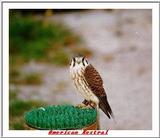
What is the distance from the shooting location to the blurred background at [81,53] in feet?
11.4

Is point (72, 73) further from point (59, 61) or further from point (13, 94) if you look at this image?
point (59, 61)

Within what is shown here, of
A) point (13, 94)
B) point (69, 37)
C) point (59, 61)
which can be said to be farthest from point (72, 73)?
point (69, 37)

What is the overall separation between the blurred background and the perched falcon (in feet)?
1.38

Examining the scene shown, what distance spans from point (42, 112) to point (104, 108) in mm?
277

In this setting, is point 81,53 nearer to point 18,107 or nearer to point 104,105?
point 18,107

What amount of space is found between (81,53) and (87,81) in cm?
143

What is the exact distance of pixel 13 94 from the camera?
11.9ft

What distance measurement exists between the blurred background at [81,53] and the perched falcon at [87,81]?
420mm

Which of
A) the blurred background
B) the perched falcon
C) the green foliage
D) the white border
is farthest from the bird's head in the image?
the green foliage

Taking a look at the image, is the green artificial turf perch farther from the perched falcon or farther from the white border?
the white border

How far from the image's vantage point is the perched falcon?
8.41 feet

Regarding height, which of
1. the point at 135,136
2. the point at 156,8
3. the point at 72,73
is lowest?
the point at 135,136

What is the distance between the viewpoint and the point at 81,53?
13.1ft
